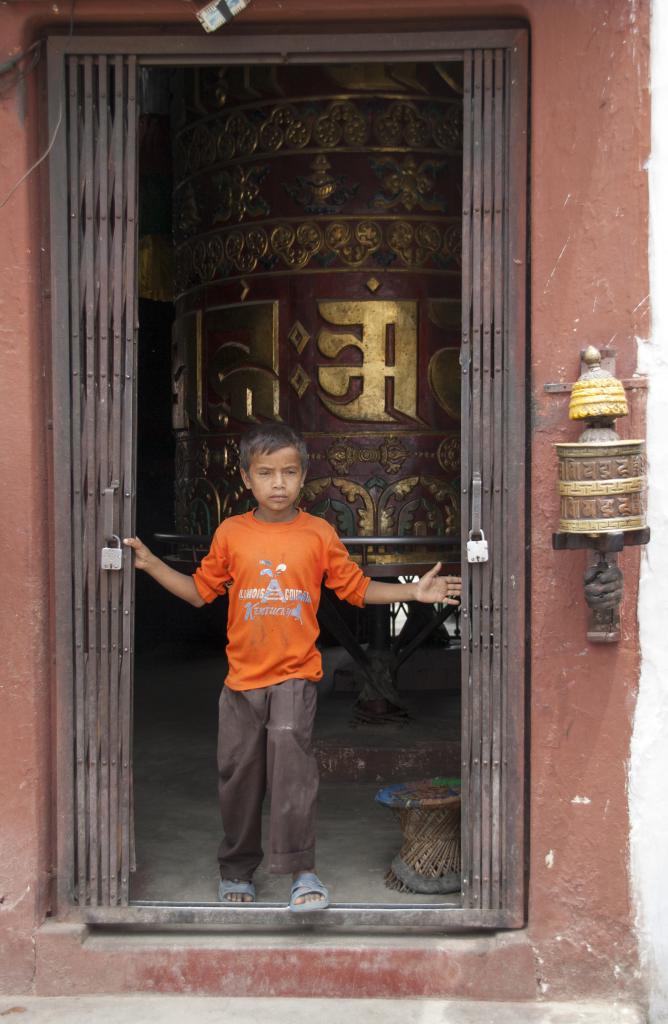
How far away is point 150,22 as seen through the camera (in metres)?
3.54

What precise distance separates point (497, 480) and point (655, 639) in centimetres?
70

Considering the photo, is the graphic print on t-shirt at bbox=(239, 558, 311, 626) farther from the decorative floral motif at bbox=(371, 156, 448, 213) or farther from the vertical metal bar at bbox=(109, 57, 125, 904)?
the decorative floral motif at bbox=(371, 156, 448, 213)

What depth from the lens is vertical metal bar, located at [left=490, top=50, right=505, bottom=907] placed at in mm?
3531

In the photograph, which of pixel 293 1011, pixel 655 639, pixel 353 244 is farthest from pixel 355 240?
pixel 293 1011

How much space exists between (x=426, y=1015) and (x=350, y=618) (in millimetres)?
5829

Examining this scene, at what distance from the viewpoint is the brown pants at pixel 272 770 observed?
12.2 ft

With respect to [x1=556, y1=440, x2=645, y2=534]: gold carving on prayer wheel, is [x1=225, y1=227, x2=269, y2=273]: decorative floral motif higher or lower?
higher

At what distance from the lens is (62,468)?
361 centimetres

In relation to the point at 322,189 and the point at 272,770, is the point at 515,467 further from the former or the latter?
the point at 322,189

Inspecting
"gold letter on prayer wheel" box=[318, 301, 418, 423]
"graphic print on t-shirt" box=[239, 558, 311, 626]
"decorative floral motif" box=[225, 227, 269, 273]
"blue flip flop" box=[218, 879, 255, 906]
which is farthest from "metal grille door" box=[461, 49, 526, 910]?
"decorative floral motif" box=[225, 227, 269, 273]

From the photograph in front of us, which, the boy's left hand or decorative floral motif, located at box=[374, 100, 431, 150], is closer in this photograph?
the boy's left hand

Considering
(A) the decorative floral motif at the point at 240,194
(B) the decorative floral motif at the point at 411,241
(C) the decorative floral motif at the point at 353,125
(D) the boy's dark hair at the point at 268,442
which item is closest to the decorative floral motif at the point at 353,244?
(B) the decorative floral motif at the point at 411,241

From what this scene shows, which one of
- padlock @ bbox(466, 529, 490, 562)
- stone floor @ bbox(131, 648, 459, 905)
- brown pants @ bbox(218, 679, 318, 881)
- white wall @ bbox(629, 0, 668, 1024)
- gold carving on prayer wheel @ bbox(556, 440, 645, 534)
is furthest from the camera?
stone floor @ bbox(131, 648, 459, 905)

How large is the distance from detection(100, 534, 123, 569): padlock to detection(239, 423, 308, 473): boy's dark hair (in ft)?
1.81
